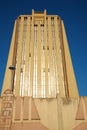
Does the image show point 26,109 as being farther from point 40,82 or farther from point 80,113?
point 40,82

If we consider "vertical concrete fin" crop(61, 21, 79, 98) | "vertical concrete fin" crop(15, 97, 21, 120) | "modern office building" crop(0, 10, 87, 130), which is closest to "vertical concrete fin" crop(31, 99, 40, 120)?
"modern office building" crop(0, 10, 87, 130)

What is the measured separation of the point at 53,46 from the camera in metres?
30.3

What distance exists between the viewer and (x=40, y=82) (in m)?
26.3

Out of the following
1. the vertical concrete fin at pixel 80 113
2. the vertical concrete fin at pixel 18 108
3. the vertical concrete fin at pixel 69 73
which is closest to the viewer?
the vertical concrete fin at pixel 18 108

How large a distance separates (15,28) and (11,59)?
7.56 meters

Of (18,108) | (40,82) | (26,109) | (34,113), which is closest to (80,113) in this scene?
(34,113)

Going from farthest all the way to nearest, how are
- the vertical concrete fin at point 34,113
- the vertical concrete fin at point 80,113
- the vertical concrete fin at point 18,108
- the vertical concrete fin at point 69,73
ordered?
the vertical concrete fin at point 69,73 < the vertical concrete fin at point 80,113 < the vertical concrete fin at point 34,113 < the vertical concrete fin at point 18,108

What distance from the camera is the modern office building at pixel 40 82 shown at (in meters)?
14.7

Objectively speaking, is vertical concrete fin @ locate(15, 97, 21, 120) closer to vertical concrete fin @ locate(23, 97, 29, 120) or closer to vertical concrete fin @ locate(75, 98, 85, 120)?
vertical concrete fin @ locate(23, 97, 29, 120)

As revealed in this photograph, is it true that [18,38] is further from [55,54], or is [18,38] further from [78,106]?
[78,106]

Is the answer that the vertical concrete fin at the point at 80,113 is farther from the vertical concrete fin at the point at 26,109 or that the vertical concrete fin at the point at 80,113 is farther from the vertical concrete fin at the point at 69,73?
the vertical concrete fin at the point at 69,73

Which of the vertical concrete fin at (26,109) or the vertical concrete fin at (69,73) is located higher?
the vertical concrete fin at (69,73)

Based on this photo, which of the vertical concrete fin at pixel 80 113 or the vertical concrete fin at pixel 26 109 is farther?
the vertical concrete fin at pixel 80 113

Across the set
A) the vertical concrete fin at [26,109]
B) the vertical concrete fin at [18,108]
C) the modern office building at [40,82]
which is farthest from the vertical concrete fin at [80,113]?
the vertical concrete fin at [18,108]
